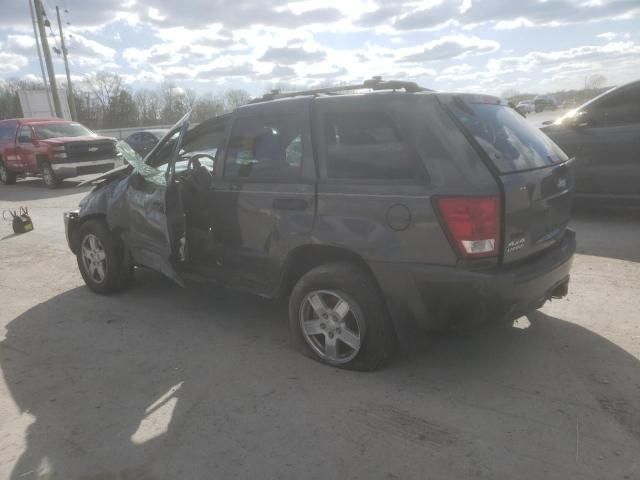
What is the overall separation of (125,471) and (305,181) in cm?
191

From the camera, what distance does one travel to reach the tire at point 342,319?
122 inches

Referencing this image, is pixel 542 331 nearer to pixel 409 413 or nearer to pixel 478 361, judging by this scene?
pixel 478 361

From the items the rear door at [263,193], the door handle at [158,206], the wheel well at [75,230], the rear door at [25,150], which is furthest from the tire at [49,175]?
the rear door at [263,193]

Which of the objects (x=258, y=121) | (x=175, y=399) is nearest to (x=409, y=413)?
(x=175, y=399)

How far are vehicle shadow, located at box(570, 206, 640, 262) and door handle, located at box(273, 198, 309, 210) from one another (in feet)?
12.1

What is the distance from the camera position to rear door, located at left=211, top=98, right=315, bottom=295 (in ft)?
11.1

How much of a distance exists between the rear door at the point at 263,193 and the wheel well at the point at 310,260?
0.21 feet

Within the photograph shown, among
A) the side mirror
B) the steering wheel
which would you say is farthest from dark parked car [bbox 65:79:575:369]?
the side mirror

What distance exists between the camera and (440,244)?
281cm

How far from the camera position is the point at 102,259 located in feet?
16.3

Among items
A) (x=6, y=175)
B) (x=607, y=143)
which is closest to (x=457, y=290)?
(x=607, y=143)

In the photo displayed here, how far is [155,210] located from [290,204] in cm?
138

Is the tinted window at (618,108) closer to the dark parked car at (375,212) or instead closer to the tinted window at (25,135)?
the dark parked car at (375,212)

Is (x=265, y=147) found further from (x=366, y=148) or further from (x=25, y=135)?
(x=25, y=135)
